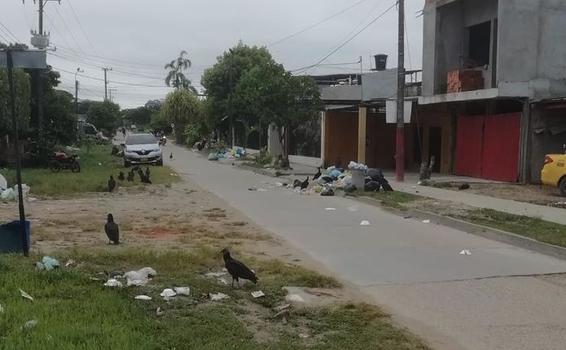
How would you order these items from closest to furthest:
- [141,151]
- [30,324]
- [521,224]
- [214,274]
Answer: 1. [30,324]
2. [214,274]
3. [521,224]
4. [141,151]

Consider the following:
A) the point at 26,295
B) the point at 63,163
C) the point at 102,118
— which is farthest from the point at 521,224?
the point at 102,118

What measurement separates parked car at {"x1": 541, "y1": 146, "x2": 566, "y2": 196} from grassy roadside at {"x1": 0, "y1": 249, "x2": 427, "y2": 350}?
12.2m

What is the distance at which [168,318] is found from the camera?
18.9ft

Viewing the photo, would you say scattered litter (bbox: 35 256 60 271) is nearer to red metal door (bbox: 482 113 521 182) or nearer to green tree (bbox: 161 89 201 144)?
red metal door (bbox: 482 113 521 182)

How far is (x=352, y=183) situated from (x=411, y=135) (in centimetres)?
1319

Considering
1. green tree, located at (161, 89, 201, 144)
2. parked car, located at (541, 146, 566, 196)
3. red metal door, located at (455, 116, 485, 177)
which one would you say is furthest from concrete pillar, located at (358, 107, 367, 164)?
green tree, located at (161, 89, 201, 144)

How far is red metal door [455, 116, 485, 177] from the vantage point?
25.0 meters

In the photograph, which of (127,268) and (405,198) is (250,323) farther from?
(405,198)

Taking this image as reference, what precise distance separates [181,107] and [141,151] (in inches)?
1695

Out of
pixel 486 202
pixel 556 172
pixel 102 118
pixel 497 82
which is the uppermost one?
pixel 497 82

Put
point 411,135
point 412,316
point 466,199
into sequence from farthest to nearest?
point 411,135, point 466,199, point 412,316

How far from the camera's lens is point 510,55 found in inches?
856

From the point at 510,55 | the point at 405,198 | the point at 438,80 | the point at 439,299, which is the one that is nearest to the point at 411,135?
the point at 438,80

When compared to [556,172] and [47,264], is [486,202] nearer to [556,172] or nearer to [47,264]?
[556,172]
